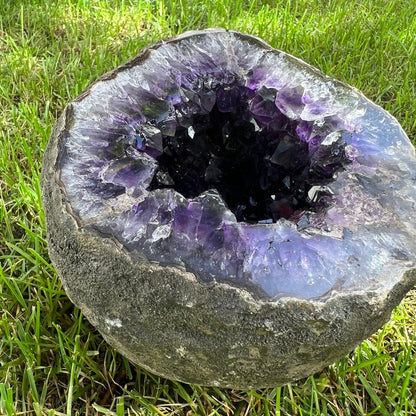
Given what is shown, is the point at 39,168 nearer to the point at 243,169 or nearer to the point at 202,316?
the point at 243,169

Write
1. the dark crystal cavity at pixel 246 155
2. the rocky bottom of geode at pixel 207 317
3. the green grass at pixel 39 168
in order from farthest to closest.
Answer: the green grass at pixel 39 168
the dark crystal cavity at pixel 246 155
the rocky bottom of geode at pixel 207 317

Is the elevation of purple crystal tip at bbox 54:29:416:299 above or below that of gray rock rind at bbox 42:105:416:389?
above

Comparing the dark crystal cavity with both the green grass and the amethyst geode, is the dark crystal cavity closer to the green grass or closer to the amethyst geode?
the amethyst geode

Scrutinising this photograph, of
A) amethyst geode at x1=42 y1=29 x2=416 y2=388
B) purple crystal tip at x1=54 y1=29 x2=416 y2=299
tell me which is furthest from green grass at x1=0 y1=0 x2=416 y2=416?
purple crystal tip at x1=54 y1=29 x2=416 y2=299

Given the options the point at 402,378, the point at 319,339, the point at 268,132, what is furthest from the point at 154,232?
the point at 402,378

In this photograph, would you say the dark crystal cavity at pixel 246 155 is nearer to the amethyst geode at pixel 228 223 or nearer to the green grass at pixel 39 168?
the amethyst geode at pixel 228 223

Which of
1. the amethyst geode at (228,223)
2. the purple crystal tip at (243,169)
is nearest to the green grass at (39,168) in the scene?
the amethyst geode at (228,223)
